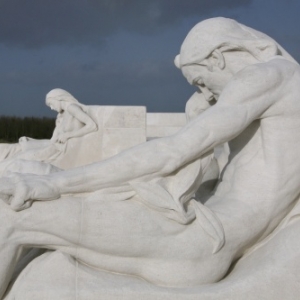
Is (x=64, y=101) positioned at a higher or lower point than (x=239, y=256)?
lower

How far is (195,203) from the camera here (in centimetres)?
281

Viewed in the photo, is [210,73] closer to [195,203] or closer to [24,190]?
[195,203]

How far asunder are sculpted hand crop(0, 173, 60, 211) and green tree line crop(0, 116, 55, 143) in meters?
13.6

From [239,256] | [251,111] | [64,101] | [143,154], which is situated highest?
[251,111]

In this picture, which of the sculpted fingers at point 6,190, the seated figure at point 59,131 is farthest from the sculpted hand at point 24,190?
the seated figure at point 59,131

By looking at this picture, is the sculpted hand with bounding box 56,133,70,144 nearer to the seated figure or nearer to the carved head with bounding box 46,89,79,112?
the seated figure

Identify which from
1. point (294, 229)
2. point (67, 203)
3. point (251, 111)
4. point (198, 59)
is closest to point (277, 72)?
point (251, 111)

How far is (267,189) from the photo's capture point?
292 centimetres

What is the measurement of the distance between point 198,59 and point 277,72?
0.44m

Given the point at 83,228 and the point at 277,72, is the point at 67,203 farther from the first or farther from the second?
the point at 277,72

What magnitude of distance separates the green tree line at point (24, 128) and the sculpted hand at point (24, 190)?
13.6m

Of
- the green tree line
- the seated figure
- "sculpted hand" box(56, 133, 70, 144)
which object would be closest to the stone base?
the seated figure

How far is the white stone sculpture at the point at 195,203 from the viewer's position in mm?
2574

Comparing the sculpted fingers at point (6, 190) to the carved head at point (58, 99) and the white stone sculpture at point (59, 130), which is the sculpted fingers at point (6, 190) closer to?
the white stone sculpture at point (59, 130)
